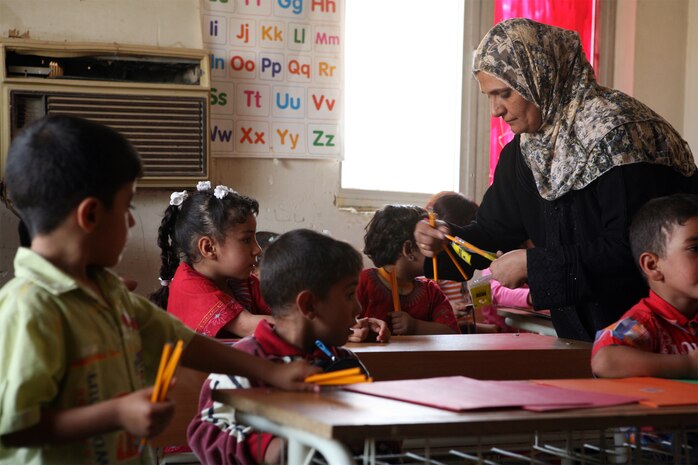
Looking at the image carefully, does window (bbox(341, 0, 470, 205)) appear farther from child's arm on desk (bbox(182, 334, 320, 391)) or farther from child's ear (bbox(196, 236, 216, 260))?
child's arm on desk (bbox(182, 334, 320, 391))

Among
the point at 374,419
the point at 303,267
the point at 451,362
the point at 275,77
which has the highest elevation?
the point at 275,77

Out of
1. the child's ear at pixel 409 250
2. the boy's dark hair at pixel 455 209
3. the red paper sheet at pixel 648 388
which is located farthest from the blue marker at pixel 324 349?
the boy's dark hair at pixel 455 209

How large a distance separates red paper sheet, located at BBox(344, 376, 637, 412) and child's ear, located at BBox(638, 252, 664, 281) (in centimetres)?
80

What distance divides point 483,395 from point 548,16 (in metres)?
4.09

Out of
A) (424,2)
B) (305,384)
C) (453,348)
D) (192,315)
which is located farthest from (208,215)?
(424,2)

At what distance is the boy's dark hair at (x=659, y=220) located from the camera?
7.37 feet

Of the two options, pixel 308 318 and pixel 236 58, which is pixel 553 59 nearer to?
pixel 308 318

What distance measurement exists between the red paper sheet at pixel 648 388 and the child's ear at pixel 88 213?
82 cm

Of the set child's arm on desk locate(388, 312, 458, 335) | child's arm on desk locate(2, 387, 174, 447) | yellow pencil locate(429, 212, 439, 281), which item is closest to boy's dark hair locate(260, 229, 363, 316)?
child's arm on desk locate(2, 387, 174, 447)

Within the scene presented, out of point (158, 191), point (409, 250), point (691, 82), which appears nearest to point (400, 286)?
point (409, 250)

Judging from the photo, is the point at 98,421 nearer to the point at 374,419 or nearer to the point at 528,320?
the point at 374,419

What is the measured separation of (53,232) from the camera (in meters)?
1.32

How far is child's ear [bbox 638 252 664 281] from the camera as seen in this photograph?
2252mm

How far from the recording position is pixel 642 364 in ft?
6.22
